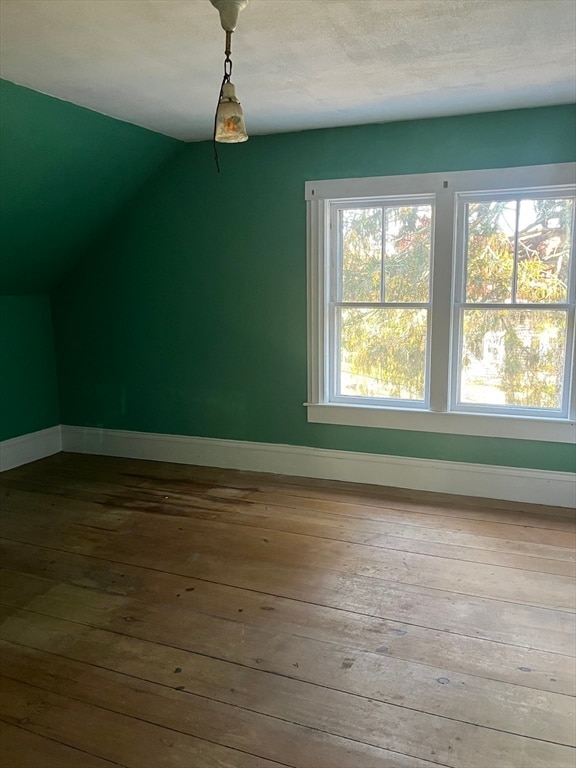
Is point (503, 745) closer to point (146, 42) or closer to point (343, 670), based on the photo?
point (343, 670)

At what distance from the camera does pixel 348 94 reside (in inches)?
123

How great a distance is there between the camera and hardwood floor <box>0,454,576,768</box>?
1.88 m

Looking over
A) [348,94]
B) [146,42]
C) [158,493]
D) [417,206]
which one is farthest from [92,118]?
[158,493]

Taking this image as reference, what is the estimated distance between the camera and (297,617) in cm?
256

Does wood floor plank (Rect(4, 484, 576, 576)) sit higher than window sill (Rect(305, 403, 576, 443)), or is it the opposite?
window sill (Rect(305, 403, 576, 443))

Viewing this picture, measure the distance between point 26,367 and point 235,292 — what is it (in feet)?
6.34

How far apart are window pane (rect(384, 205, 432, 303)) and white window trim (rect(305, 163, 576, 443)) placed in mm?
100

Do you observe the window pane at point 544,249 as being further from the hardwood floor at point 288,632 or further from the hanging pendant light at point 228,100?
the hanging pendant light at point 228,100

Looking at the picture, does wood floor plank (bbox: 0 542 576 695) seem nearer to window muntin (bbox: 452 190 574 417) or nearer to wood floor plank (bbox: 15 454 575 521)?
wood floor plank (bbox: 15 454 575 521)

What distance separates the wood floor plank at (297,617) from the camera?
2.21m

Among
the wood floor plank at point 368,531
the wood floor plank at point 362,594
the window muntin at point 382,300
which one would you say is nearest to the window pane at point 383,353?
the window muntin at point 382,300

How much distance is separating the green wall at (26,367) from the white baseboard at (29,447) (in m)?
0.05

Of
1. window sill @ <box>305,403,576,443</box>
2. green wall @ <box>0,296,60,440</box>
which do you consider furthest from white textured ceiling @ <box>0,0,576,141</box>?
green wall @ <box>0,296,60,440</box>

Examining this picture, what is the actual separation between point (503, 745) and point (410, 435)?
91.3 inches
